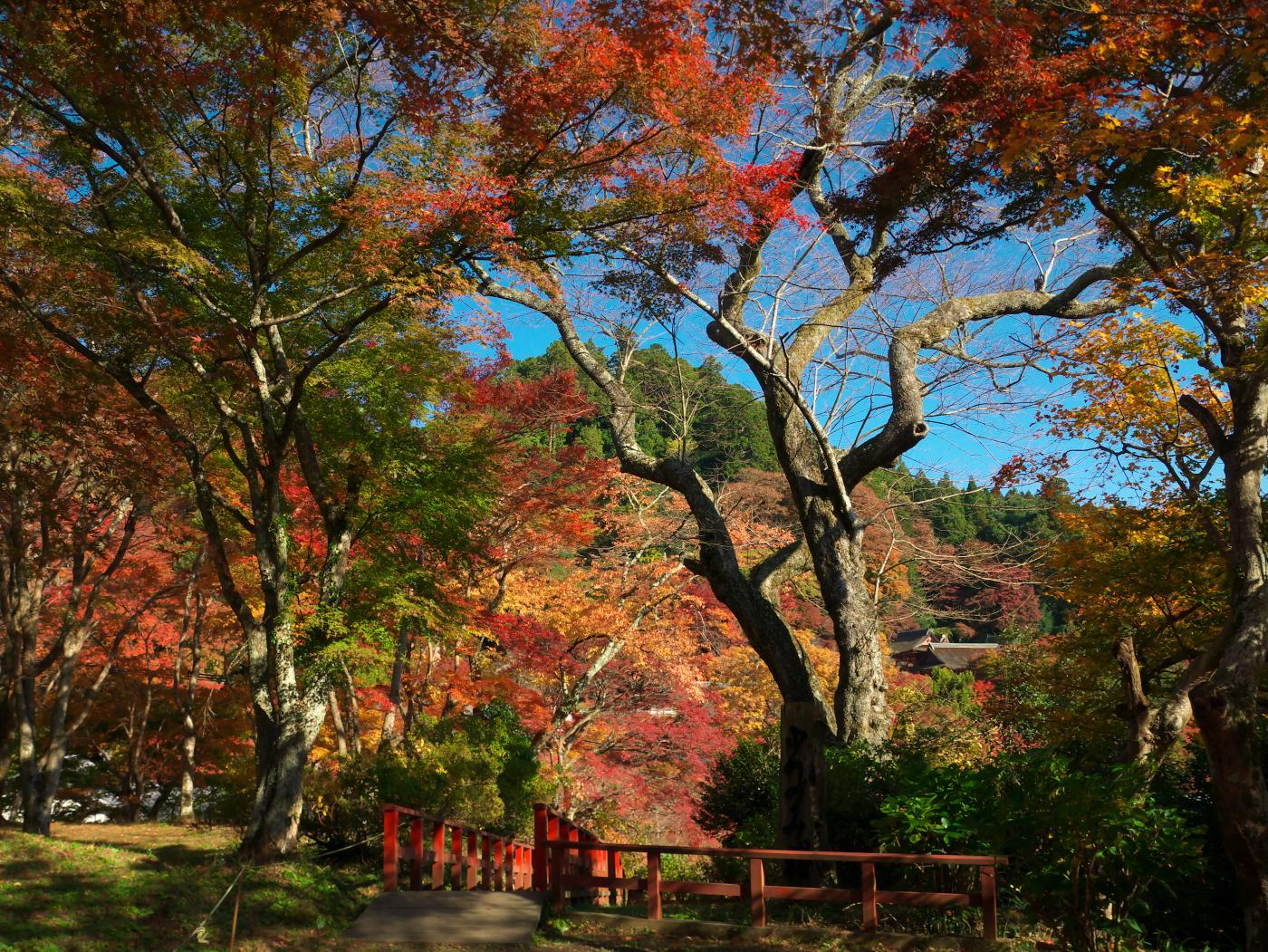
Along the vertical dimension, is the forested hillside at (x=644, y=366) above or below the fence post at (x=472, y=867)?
above

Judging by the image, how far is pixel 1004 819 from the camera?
5.43 m

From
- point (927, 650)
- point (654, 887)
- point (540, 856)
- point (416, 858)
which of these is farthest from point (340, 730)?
point (927, 650)

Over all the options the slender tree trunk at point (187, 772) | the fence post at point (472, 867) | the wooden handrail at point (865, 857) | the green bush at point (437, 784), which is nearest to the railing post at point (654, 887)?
the wooden handrail at point (865, 857)

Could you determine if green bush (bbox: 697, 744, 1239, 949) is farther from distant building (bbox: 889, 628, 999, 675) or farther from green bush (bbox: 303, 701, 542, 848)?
distant building (bbox: 889, 628, 999, 675)

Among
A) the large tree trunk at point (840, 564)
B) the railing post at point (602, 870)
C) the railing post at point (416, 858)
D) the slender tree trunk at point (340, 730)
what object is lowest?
the railing post at point (602, 870)

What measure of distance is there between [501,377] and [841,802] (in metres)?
13.2

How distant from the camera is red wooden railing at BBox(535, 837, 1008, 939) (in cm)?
588

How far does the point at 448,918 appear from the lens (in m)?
6.29

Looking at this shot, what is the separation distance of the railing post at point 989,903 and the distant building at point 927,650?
29728 millimetres

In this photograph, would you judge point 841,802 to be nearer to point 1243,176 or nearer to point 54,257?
point 1243,176

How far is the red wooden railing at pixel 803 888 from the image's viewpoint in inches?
231

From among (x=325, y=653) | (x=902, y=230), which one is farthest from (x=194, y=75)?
(x=902, y=230)

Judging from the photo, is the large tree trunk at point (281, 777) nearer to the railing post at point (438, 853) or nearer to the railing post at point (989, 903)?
the railing post at point (438, 853)

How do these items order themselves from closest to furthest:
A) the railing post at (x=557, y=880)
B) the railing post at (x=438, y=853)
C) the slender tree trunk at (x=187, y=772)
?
the railing post at (x=557, y=880)
the railing post at (x=438, y=853)
the slender tree trunk at (x=187, y=772)
